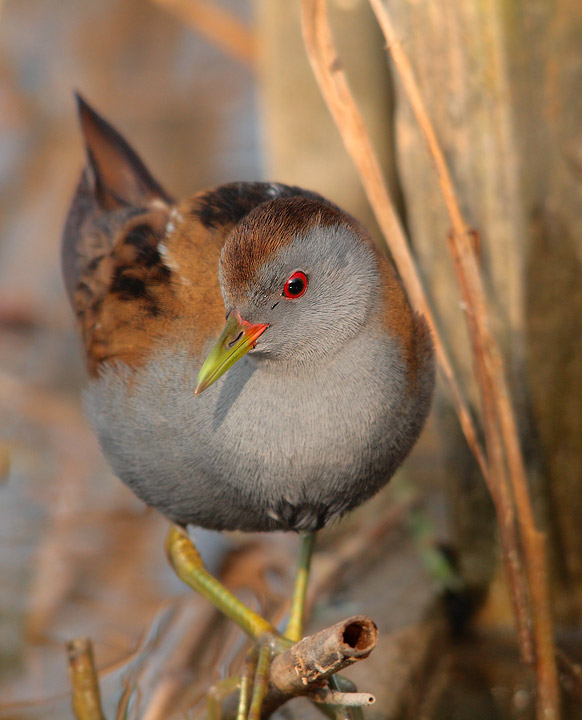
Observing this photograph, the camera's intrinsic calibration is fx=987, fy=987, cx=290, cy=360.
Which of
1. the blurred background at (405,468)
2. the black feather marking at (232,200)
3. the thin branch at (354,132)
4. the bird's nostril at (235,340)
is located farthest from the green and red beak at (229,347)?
the blurred background at (405,468)

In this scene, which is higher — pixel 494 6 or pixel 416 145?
pixel 494 6

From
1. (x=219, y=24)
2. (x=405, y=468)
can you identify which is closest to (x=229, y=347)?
(x=405, y=468)

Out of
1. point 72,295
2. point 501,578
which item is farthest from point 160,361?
point 501,578

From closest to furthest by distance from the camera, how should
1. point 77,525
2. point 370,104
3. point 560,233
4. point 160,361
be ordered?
point 160,361 → point 560,233 → point 370,104 → point 77,525

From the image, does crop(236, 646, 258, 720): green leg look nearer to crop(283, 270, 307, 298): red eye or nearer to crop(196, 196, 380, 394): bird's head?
crop(196, 196, 380, 394): bird's head

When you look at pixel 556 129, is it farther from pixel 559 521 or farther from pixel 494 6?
pixel 559 521

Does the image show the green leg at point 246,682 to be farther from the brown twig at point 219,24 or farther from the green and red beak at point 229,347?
the brown twig at point 219,24

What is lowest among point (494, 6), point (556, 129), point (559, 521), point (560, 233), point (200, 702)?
point (200, 702)
